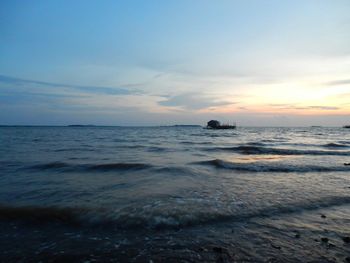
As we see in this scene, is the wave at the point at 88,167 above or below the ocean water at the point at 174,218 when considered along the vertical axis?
below

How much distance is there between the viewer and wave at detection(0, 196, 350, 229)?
271 inches

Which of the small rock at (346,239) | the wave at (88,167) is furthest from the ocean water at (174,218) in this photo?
the wave at (88,167)

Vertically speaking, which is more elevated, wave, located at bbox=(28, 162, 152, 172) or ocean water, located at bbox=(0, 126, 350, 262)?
ocean water, located at bbox=(0, 126, 350, 262)

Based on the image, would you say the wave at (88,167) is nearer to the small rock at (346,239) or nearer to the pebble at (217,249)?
the pebble at (217,249)

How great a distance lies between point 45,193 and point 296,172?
494 inches

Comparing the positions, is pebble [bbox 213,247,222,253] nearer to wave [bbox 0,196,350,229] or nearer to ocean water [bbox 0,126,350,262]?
ocean water [bbox 0,126,350,262]

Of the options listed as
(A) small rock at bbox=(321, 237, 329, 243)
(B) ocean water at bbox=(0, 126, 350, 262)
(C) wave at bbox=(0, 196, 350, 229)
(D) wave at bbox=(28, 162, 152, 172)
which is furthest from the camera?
(D) wave at bbox=(28, 162, 152, 172)

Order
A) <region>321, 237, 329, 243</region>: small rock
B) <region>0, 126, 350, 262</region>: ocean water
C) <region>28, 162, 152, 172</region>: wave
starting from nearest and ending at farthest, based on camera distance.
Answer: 1. <region>0, 126, 350, 262</region>: ocean water
2. <region>321, 237, 329, 243</region>: small rock
3. <region>28, 162, 152, 172</region>: wave

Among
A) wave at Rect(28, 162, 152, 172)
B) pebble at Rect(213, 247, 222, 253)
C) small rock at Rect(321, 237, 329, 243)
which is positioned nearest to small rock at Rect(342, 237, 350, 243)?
small rock at Rect(321, 237, 329, 243)

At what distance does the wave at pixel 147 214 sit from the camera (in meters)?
6.89

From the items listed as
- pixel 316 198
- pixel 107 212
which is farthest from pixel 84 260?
pixel 316 198

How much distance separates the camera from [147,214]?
24.4ft

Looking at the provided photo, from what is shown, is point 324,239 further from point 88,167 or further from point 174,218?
point 88,167

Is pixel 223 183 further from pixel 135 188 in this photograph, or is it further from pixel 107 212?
pixel 107 212
